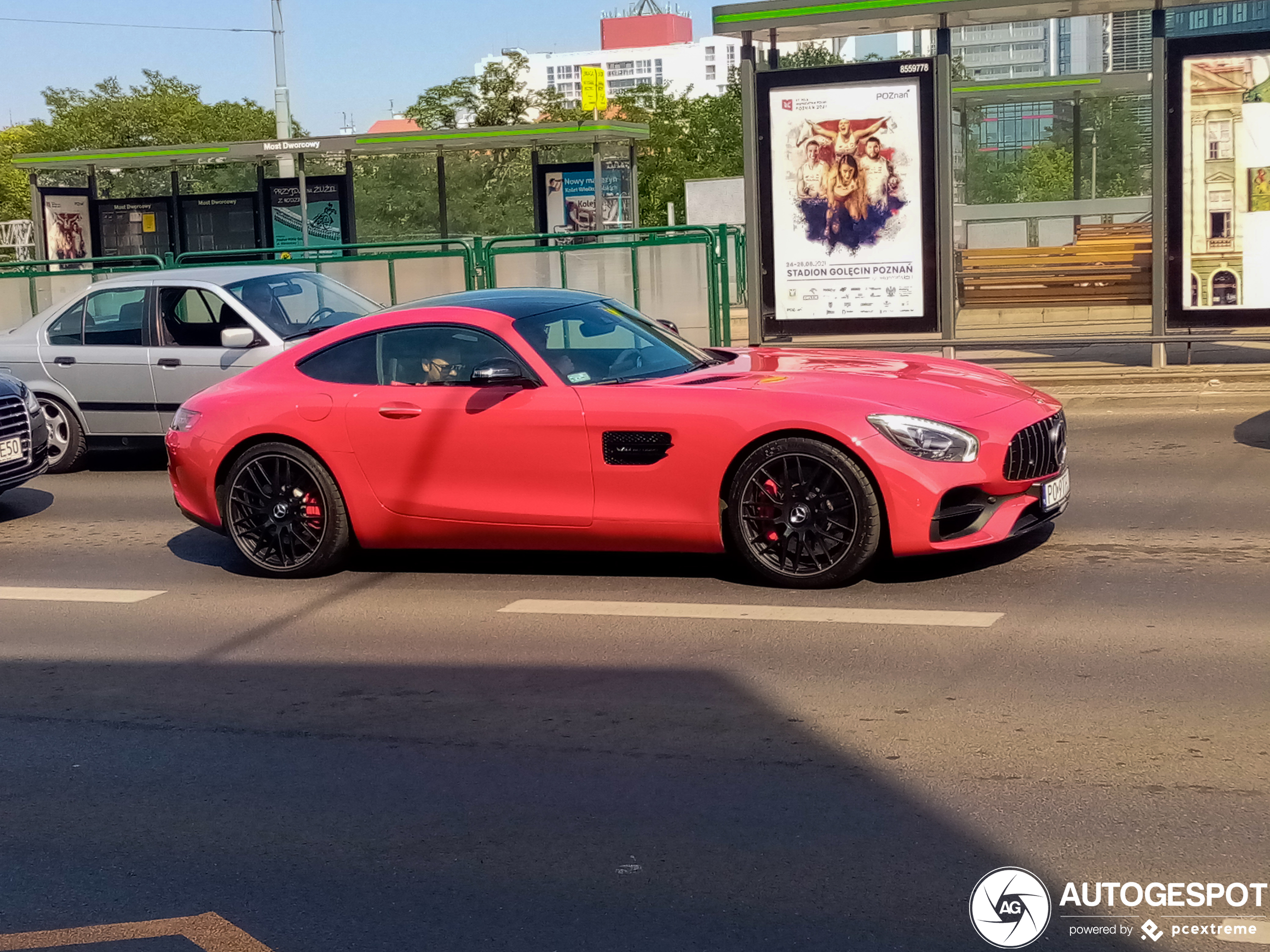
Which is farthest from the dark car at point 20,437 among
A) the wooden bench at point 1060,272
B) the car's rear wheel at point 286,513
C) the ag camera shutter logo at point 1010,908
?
the wooden bench at point 1060,272

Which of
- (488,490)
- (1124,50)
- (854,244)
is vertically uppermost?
(1124,50)

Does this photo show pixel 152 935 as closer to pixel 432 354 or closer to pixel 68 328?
pixel 432 354

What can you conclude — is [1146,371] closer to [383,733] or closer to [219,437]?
[219,437]

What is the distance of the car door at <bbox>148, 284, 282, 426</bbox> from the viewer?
1179 cm

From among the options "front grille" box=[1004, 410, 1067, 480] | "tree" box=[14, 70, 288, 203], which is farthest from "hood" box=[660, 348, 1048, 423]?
"tree" box=[14, 70, 288, 203]

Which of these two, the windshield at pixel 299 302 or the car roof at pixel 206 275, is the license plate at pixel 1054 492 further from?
the car roof at pixel 206 275

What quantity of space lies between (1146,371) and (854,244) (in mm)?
2894

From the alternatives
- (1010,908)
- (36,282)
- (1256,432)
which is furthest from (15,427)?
(36,282)

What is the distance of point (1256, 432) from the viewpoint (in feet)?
36.9

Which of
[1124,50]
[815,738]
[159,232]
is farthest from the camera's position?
[159,232]

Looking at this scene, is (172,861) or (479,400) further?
(479,400)

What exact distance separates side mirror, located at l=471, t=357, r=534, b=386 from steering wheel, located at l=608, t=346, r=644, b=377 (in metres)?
0.45

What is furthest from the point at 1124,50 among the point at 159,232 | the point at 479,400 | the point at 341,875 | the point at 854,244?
the point at 159,232

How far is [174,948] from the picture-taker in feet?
12.6
